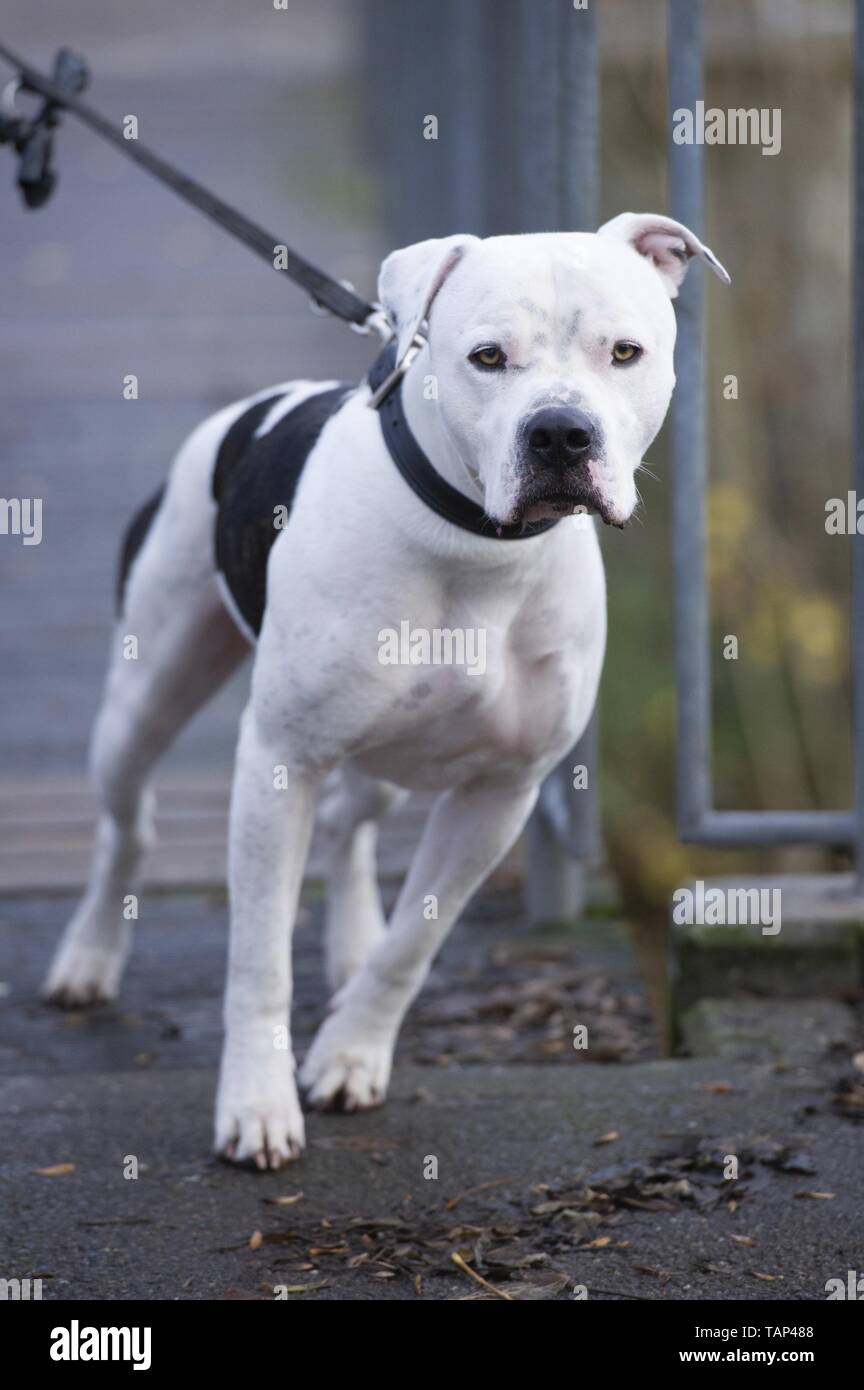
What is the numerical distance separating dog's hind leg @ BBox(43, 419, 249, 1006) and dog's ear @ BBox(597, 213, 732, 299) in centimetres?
134

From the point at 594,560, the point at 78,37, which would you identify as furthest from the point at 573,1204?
the point at 78,37

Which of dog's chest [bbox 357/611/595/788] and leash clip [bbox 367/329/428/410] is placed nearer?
leash clip [bbox 367/329/428/410]

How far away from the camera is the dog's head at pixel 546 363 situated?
276 centimetres

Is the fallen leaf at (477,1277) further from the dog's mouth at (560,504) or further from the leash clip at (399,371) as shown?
the leash clip at (399,371)

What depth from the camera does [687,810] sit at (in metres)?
4.30

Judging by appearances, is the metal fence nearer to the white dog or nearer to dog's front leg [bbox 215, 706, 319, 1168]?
the white dog

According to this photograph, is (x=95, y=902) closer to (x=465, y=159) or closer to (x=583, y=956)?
(x=583, y=956)

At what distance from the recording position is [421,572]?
3.17 m

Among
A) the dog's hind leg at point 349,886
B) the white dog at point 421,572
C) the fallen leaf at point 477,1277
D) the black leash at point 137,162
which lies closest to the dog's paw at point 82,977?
the dog's hind leg at point 349,886

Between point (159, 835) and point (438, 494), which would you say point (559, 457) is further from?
point (159, 835)

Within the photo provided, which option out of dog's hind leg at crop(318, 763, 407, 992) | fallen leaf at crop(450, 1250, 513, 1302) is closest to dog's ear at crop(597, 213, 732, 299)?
fallen leaf at crop(450, 1250, 513, 1302)

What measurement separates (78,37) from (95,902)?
51.5 feet

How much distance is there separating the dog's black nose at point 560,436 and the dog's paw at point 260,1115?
4.31 ft

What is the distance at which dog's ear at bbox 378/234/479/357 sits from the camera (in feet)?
9.60
